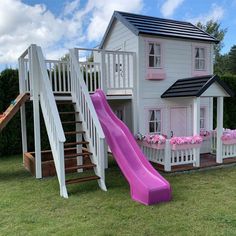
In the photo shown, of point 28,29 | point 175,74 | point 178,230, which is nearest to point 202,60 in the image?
point 175,74

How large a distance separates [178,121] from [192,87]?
1452 millimetres

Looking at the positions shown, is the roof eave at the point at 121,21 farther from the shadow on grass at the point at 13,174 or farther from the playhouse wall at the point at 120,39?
the shadow on grass at the point at 13,174

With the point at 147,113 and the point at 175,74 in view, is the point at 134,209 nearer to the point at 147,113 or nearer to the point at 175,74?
the point at 147,113

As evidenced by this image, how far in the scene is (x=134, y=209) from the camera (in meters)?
4.75

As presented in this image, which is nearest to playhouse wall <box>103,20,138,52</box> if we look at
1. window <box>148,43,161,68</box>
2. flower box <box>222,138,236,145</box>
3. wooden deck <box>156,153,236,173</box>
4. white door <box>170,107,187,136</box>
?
window <box>148,43,161,68</box>

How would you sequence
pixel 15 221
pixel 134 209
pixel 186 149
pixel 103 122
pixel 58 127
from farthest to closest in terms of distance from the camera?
pixel 186 149 → pixel 103 122 → pixel 58 127 → pixel 134 209 → pixel 15 221

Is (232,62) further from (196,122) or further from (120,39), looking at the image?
(196,122)

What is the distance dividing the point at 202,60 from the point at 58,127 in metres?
5.80

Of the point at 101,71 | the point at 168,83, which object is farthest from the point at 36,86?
the point at 168,83

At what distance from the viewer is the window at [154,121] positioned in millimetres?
8508

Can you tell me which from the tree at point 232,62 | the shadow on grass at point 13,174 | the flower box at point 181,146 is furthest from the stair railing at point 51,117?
the tree at point 232,62

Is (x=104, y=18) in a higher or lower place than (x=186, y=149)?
higher

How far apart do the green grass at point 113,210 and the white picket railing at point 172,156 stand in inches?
28.9

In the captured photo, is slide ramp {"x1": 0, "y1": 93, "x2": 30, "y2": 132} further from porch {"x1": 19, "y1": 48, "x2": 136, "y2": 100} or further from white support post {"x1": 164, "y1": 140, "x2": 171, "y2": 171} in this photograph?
white support post {"x1": 164, "y1": 140, "x2": 171, "y2": 171}
